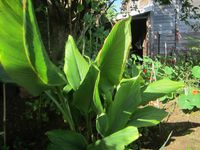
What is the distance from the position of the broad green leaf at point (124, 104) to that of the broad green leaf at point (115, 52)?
119 millimetres

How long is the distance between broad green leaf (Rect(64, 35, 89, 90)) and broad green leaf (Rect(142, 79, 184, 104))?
0.76 metres

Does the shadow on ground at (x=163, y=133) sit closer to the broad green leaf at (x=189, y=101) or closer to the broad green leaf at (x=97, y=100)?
the broad green leaf at (x=189, y=101)

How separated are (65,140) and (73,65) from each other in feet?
2.35

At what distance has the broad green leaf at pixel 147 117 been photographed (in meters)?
4.59

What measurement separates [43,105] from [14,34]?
6.23 feet

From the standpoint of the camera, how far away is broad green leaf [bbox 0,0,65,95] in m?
3.59

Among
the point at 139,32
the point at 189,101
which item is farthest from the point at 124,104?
the point at 139,32

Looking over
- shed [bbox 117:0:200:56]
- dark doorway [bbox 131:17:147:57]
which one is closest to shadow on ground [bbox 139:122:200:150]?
dark doorway [bbox 131:17:147:57]

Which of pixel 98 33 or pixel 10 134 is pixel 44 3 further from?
pixel 10 134

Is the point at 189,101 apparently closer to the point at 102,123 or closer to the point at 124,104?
the point at 124,104

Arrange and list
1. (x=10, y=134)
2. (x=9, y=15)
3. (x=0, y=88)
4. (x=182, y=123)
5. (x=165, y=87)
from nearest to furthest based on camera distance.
Result: (x=9, y=15) < (x=165, y=87) < (x=10, y=134) < (x=0, y=88) < (x=182, y=123)

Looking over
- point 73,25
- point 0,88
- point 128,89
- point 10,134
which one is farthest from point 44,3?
point 128,89

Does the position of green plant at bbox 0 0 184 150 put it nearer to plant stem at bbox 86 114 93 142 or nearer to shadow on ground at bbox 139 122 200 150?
plant stem at bbox 86 114 93 142

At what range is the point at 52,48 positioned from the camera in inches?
242
